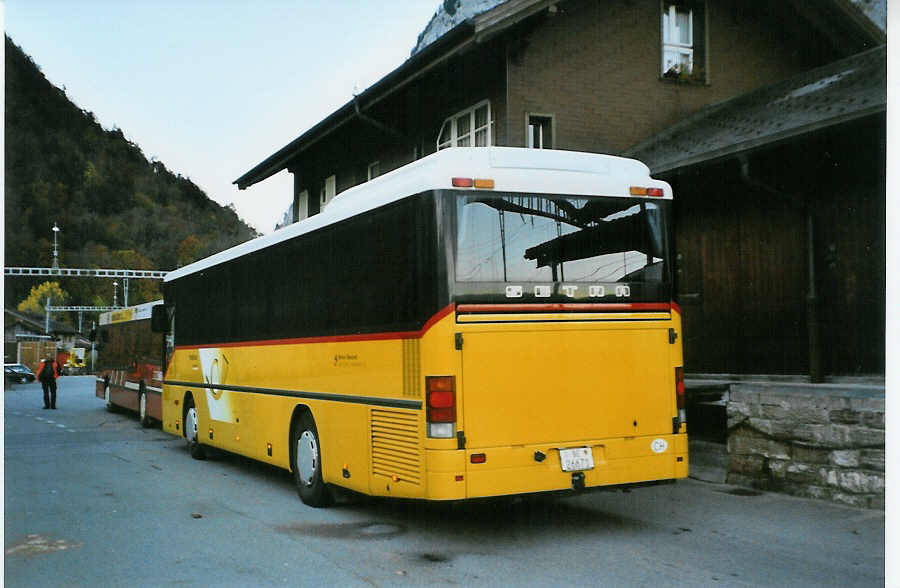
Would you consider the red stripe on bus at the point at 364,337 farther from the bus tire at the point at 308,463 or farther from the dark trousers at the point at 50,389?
the dark trousers at the point at 50,389

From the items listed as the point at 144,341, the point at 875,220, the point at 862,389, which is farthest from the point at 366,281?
the point at 144,341

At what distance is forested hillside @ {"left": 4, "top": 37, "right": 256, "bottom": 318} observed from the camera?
35.5 feet

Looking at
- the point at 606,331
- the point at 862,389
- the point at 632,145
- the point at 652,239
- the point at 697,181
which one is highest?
the point at 632,145

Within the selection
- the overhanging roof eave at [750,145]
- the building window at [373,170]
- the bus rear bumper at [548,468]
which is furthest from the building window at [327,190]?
the bus rear bumper at [548,468]

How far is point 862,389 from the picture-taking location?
9.46 meters

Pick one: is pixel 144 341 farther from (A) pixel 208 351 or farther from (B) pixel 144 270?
(B) pixel 144 270

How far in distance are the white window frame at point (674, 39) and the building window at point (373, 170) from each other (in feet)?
24.2

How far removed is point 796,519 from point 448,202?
4290 millimetres

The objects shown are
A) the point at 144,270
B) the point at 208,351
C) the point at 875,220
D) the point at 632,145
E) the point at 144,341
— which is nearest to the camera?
the point at 875,220

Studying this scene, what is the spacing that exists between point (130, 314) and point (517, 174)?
16816 mm

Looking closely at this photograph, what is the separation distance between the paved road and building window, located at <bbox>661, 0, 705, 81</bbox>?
→ 1051cm

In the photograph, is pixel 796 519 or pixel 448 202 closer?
pixel 448 202

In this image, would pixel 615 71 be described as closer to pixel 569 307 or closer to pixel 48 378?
pixel 569 307

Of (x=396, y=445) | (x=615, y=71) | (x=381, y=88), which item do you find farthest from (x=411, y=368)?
(x=381, y=88)
